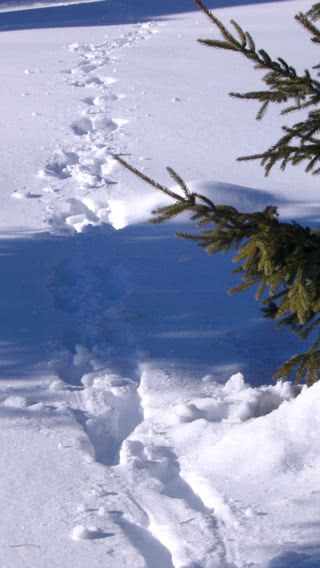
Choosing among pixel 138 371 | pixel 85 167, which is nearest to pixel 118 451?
pixel 138 371

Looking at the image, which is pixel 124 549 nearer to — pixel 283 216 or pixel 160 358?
pixel 160 358

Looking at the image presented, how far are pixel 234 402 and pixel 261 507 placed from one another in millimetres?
1035

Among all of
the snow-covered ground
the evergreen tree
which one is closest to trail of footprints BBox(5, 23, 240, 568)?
the snow-covered ground

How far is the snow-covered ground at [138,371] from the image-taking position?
136 inches

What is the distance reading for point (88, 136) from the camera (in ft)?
32.6

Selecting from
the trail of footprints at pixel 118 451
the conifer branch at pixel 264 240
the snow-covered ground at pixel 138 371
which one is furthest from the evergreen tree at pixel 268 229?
the trail of footprints at pixel 118 451

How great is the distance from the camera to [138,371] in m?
4.99

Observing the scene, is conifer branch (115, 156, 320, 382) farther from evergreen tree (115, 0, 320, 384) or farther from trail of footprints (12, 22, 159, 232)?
trail of footprints (12, 22, 159, 232)

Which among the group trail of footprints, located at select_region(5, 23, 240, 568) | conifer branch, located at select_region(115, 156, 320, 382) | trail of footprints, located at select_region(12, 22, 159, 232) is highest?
conifer branch, located at select_region(115, 156, 320, 382)

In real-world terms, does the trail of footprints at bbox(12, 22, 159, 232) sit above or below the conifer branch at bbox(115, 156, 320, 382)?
below

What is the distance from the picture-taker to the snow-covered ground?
3.46 metres

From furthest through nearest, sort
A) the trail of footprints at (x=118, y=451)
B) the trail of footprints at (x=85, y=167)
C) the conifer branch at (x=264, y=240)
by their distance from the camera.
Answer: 1. the trail of footprints at (x=85, y=167)
2. the conifer branch at (x=264, y=240)
3. the trail of footprints at (x=118, y=451)

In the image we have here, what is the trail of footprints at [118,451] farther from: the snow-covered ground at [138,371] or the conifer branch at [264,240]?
the conifer branch at [264,240]

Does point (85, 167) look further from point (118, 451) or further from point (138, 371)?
point (118, 451)
